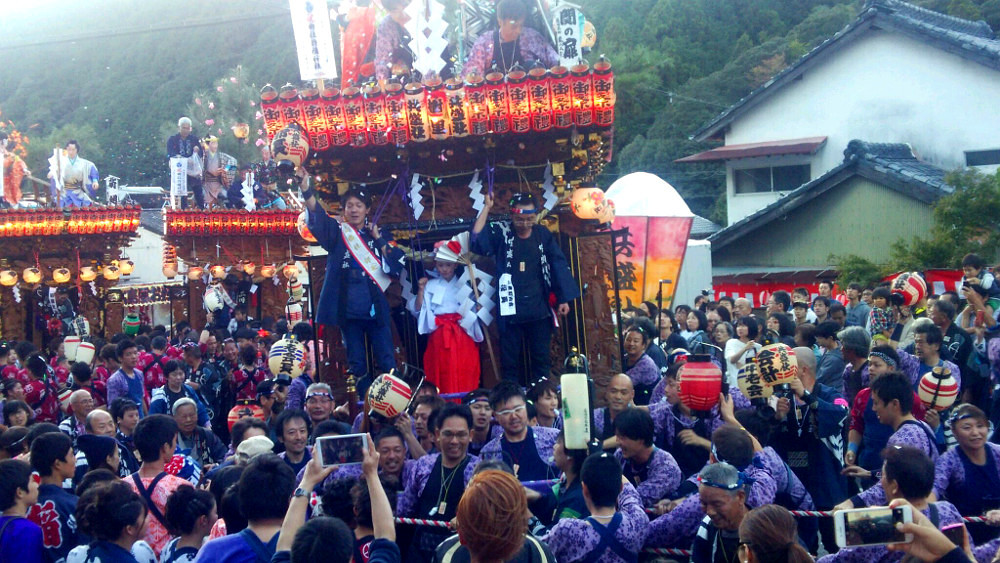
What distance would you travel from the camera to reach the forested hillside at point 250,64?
30.9m

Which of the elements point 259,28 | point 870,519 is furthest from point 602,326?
point 259,28

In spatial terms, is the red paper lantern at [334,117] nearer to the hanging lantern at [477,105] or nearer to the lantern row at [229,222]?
the hanging lantern at [477,105]

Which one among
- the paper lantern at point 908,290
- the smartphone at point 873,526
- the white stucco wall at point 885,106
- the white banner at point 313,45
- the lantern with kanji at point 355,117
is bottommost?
the smartphone at point 873,526

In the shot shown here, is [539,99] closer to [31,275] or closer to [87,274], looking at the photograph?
[87,274]

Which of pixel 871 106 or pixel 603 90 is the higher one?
pixel 871 106

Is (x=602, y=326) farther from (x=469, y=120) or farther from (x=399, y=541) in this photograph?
(x=399, y=541)

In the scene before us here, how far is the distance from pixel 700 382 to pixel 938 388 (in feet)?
5.79

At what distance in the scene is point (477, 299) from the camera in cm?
953

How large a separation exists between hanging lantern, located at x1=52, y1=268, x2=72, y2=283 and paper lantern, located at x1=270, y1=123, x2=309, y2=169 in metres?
13.4

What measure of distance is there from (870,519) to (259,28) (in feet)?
210

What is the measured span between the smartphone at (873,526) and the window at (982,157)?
19.9m

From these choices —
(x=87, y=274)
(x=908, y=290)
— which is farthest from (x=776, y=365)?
(x=87, y=274)

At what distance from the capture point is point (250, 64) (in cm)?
5672

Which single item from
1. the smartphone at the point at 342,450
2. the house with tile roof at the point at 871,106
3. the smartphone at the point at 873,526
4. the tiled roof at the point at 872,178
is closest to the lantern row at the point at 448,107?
the smartphone at the point at 342,450
